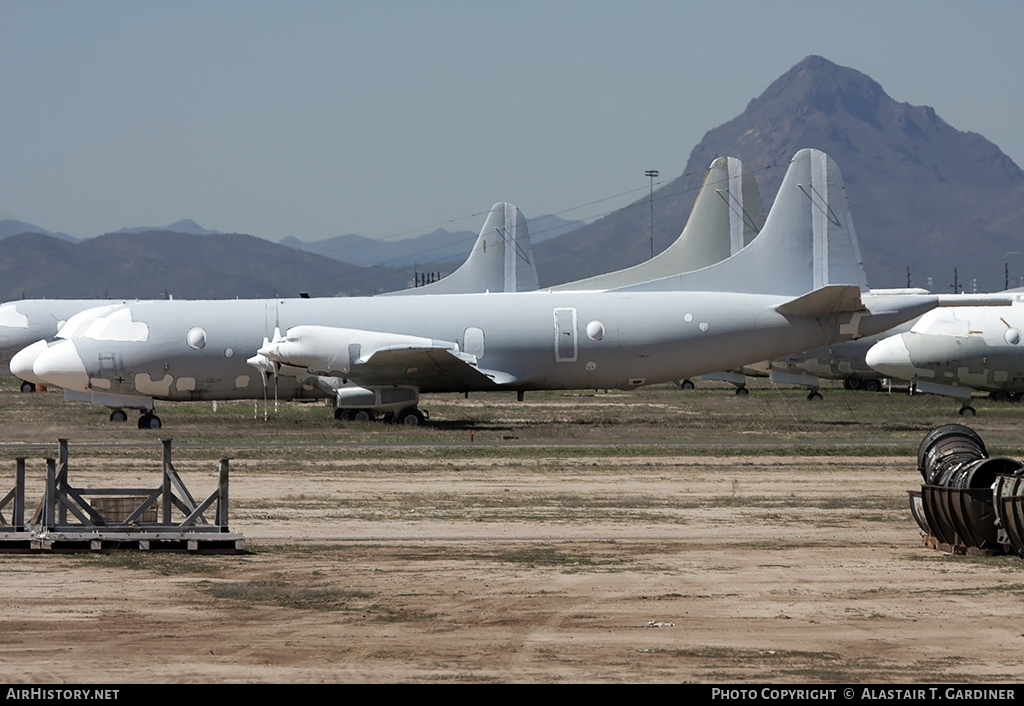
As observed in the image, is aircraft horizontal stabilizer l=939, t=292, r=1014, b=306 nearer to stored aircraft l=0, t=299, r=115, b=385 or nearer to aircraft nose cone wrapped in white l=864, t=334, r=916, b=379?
aircraft nose cone wrapped in white l=864, t=334, r=916, b=379

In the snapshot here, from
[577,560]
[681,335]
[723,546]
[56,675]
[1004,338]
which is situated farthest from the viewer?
[1004,338]

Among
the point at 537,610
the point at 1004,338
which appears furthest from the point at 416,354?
the point at 537,610

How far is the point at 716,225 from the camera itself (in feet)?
172

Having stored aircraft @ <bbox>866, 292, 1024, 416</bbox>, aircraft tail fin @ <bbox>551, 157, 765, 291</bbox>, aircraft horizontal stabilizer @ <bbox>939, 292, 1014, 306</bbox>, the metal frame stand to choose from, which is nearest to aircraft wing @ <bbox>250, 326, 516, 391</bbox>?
aircraft tail fin @ <bbox>551, 157, 765, 291</bbox>

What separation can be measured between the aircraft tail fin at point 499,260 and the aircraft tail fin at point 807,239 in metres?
17.5

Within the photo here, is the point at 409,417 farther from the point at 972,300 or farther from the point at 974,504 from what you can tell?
the point at 974,504

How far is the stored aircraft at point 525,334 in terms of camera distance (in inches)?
1646

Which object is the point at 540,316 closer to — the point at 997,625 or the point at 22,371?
the point at 22,371

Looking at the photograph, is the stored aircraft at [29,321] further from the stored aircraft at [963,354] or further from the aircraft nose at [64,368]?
the stored aircraft at [963,354]

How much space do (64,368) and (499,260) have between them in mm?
21592

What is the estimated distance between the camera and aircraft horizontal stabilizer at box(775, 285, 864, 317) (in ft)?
131

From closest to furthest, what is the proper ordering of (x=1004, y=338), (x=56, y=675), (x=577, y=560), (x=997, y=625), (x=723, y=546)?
(x=56, y=675), (x=997, y=625), (x=577, y=560), (x=723, y=546), (x=1004, y=338)

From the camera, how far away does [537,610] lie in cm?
1541

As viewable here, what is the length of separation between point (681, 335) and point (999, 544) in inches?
908
